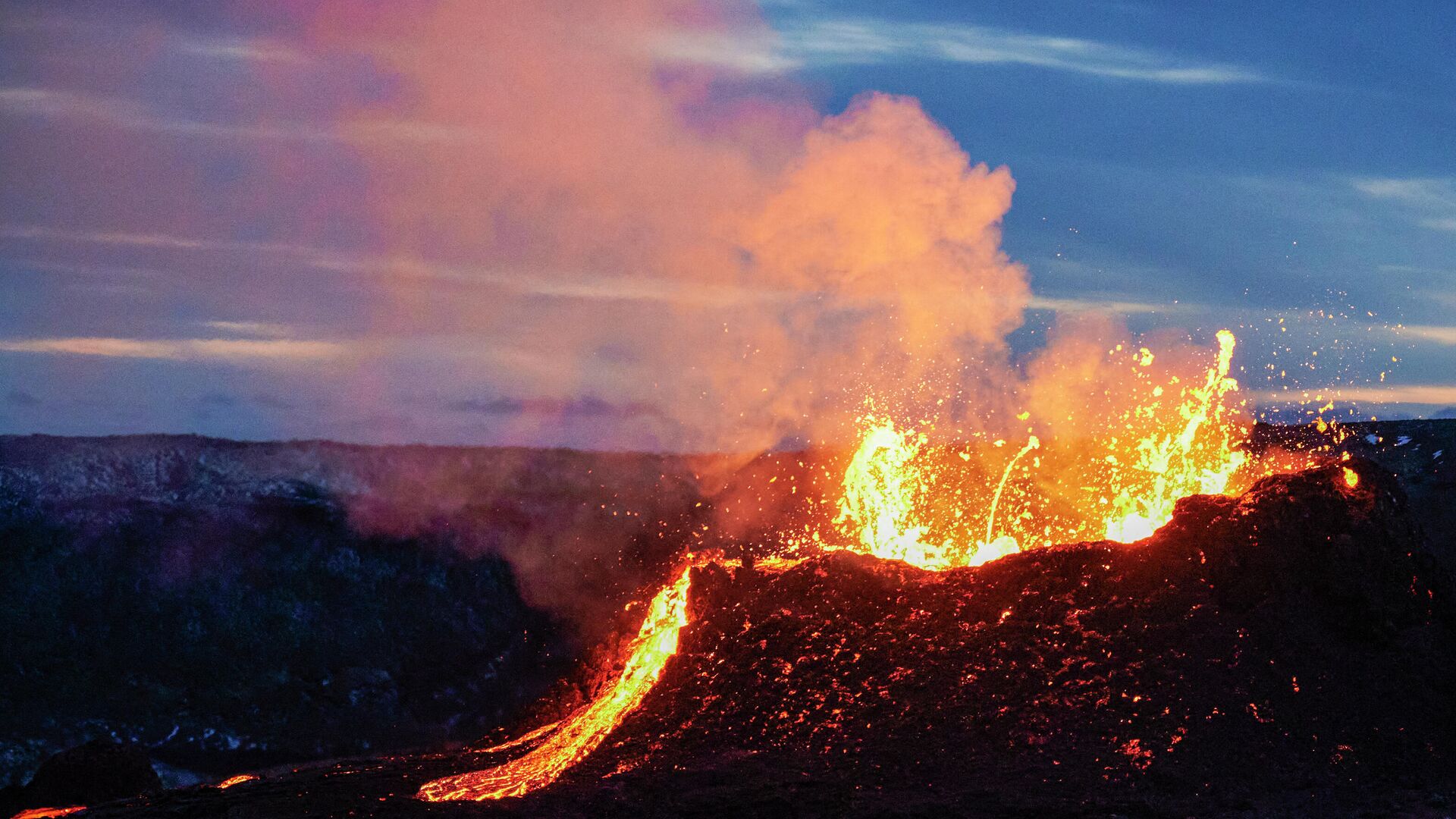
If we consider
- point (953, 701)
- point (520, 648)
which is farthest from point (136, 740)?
point (953, 701)

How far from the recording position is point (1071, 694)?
37.0ft

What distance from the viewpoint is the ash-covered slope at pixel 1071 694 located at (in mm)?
10398

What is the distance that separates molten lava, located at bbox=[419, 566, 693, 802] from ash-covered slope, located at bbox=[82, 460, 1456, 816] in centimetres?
24

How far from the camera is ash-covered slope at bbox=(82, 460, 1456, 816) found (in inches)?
409

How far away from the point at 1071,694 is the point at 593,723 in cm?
430

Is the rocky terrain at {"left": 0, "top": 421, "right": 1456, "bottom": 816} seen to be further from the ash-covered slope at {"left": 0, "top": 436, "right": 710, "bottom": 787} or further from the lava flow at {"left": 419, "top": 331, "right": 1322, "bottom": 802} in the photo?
the ash-covered slope at {"left": 0, "top": 436, "right": 710, "bottom": 787}

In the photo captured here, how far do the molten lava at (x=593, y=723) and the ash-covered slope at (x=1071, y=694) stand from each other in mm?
244

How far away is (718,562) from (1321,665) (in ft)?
18.6

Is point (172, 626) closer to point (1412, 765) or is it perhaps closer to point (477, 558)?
point (477, 558)

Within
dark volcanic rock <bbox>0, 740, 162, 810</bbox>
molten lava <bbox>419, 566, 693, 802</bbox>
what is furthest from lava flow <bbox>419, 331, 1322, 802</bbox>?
dark volcanic rock <bbox>0, 740, 162, 810</bbox>

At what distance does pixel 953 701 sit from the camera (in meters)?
11.4

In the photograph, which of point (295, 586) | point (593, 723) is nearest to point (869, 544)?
point (593, 723)

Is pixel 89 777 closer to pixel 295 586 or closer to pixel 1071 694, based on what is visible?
pixel 1071 694

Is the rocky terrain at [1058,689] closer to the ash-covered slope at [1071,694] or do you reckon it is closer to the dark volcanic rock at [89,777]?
the ash-covered slope at [1071,694]
